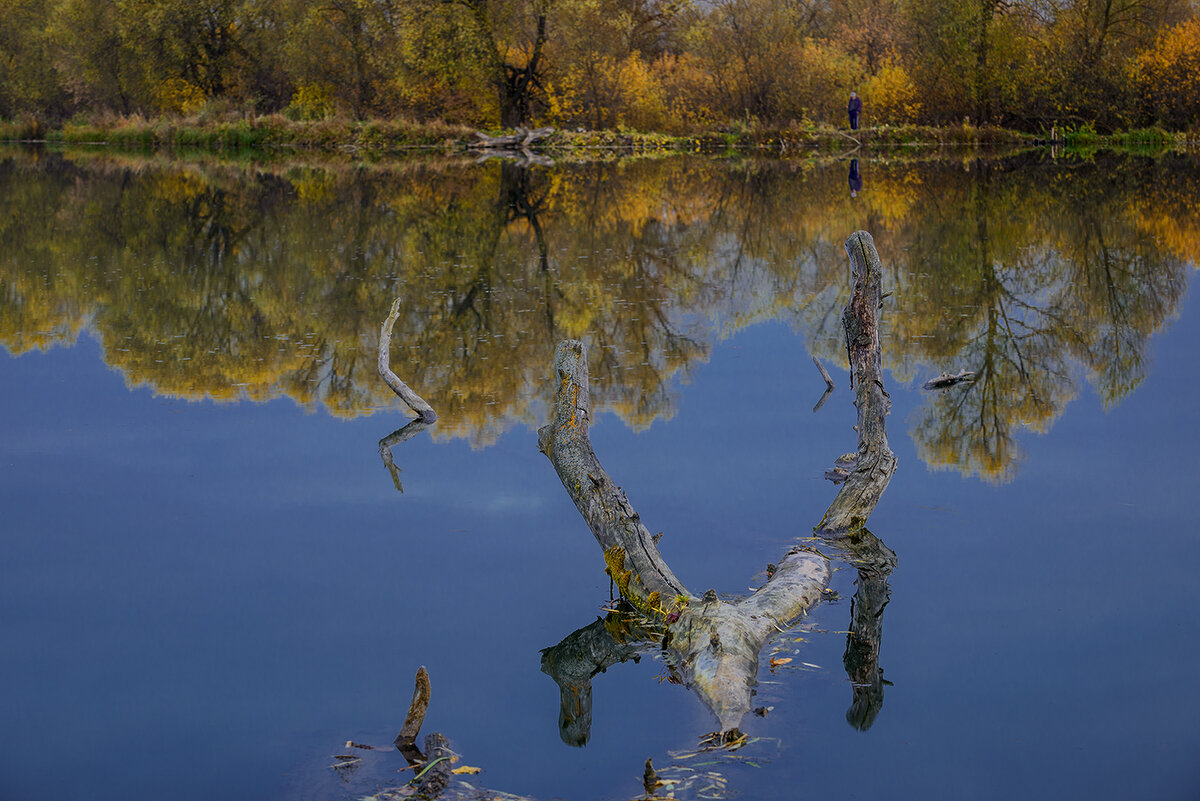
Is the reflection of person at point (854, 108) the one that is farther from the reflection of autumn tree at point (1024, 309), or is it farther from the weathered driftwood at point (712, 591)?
the weathered driftwood at point (712, 591)

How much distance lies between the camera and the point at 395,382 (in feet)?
27.2

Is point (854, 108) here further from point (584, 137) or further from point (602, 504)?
point (602, 504)

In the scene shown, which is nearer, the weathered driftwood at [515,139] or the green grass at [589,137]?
the green grass at [589,137]

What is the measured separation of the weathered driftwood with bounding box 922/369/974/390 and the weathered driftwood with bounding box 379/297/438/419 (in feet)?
12.8

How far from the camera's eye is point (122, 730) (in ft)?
15.6

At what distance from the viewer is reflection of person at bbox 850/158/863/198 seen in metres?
24.0

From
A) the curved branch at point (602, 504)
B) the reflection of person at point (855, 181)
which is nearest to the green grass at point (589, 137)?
the reflection of person at point (855, 181)

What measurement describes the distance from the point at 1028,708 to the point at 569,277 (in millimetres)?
10718

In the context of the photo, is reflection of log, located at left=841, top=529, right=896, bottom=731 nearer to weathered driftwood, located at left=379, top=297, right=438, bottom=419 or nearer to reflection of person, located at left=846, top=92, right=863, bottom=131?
weathered driftwood, located at left=379, top=297, right=438, bottom=419

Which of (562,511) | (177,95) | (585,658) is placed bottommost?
(585,658)

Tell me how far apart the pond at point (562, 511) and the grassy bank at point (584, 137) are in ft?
71.9

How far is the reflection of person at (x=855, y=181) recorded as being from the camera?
78.7 feet

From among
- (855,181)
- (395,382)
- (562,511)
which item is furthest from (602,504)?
(855,181)

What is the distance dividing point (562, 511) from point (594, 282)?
7.91 m
